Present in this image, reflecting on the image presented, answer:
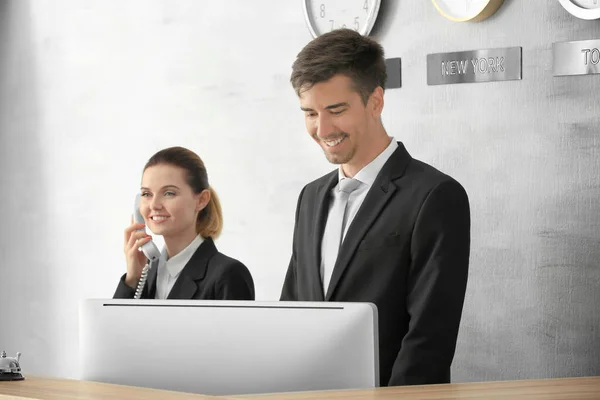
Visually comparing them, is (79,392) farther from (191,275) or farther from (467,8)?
(467,8)

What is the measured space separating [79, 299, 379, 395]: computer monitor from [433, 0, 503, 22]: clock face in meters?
1.54

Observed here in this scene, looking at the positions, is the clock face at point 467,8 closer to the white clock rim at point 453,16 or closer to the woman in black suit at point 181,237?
the white clock rim at point 453,16

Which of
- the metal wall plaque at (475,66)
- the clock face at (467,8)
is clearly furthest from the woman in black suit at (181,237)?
the clock face at (467,8)

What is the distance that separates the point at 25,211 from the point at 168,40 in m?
1.19

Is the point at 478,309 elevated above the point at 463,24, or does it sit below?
below

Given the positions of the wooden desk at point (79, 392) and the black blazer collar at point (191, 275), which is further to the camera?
the black blazer collar at point (191, 275)

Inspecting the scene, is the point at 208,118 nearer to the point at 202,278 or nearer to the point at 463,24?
the point at 202,278

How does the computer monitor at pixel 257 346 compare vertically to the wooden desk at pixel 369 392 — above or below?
above

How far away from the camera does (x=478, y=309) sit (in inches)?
128

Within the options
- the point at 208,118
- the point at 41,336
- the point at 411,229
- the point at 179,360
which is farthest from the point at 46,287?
the point at 179,360

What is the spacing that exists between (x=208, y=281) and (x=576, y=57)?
1.40 m

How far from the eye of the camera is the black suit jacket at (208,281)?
3352mm

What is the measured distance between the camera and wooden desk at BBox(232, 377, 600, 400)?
188 centimetres

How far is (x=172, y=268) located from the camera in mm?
3467
